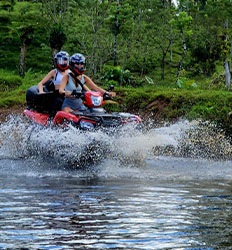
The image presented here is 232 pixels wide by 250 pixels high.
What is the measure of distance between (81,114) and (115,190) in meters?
2.50

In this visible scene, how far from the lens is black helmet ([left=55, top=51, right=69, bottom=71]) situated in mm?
11103

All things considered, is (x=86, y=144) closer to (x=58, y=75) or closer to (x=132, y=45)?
(x=58, y=75)

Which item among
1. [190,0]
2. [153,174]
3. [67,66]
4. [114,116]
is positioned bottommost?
[153,174]

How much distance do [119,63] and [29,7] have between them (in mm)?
4653

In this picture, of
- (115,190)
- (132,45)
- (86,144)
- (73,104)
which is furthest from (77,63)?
(132,45)

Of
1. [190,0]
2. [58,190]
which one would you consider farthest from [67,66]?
[190,0]

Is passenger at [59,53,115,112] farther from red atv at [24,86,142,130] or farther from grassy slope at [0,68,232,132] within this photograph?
grassy slope at [0,68,232,132]

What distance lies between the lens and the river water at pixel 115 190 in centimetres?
496

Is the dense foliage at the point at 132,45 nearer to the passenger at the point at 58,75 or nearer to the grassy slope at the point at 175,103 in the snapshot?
the grassy slope at the point at 175,103

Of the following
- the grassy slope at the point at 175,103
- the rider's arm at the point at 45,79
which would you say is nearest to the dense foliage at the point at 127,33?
the grassy slope at the point at 175,103

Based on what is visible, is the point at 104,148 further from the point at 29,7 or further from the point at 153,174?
the point at 29,7

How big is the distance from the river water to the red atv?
22 centimetres

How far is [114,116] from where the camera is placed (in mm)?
10148

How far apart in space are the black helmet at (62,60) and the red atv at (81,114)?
0.50 meters
